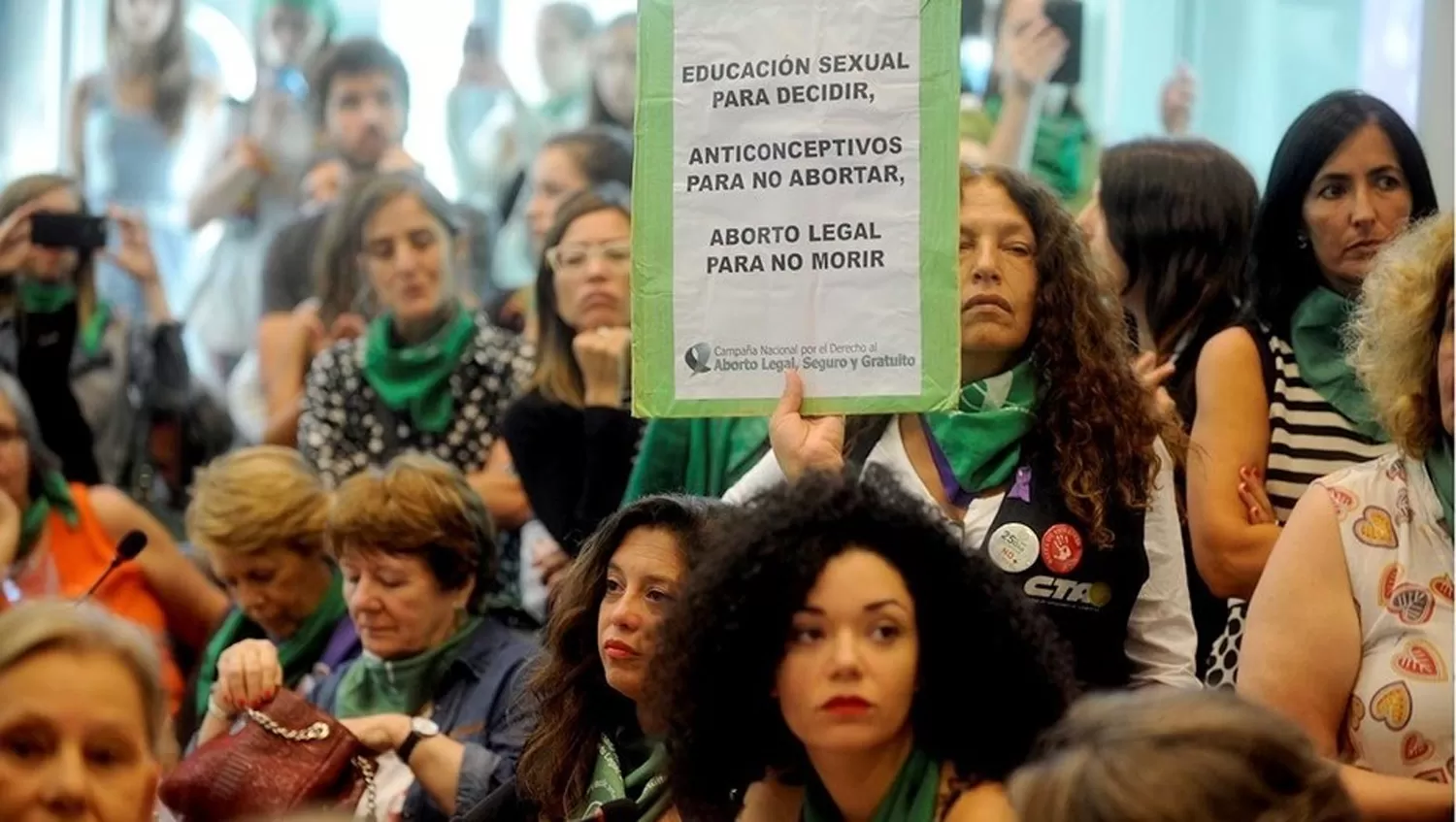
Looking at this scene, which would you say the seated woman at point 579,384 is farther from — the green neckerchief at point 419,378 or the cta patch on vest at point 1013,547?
the cta patch on vest at point 1013,547

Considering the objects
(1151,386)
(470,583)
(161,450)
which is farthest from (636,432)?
(161,450)

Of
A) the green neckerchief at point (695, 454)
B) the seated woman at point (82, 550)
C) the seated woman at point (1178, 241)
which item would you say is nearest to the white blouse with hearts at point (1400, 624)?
the seated woman at point (1178, 241)

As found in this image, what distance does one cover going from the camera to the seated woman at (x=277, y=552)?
505cm

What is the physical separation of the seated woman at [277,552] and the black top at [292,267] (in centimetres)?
181

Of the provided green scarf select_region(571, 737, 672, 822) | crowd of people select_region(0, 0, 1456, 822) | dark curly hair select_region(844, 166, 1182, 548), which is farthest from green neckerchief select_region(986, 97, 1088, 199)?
green scarf select_region(571, 737, 672, 822)

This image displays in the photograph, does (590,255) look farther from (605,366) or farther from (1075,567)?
(1075,567)

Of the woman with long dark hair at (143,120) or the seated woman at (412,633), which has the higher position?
the woman with long dark hair at (143,120)

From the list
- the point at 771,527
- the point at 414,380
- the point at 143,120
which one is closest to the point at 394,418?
the point at 414,380

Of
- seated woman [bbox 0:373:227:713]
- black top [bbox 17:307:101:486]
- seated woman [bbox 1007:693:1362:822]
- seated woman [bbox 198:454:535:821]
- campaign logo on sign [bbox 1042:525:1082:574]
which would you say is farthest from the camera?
black top [bbox 17:307:101:486]

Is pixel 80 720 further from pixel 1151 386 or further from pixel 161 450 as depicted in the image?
pixel 161 450

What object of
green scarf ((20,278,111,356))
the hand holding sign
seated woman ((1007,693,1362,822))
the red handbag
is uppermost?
green scarf ((20,278,111,356))

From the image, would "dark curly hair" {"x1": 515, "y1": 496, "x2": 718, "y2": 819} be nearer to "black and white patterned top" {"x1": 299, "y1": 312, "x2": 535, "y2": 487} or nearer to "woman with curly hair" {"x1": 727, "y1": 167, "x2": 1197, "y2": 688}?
"woman with curly hair" {"x1": 727, "y1": 167, "x2": 1197, "y2": 688}

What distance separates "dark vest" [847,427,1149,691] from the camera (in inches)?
140

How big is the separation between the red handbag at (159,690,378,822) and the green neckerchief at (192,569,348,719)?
777mm
